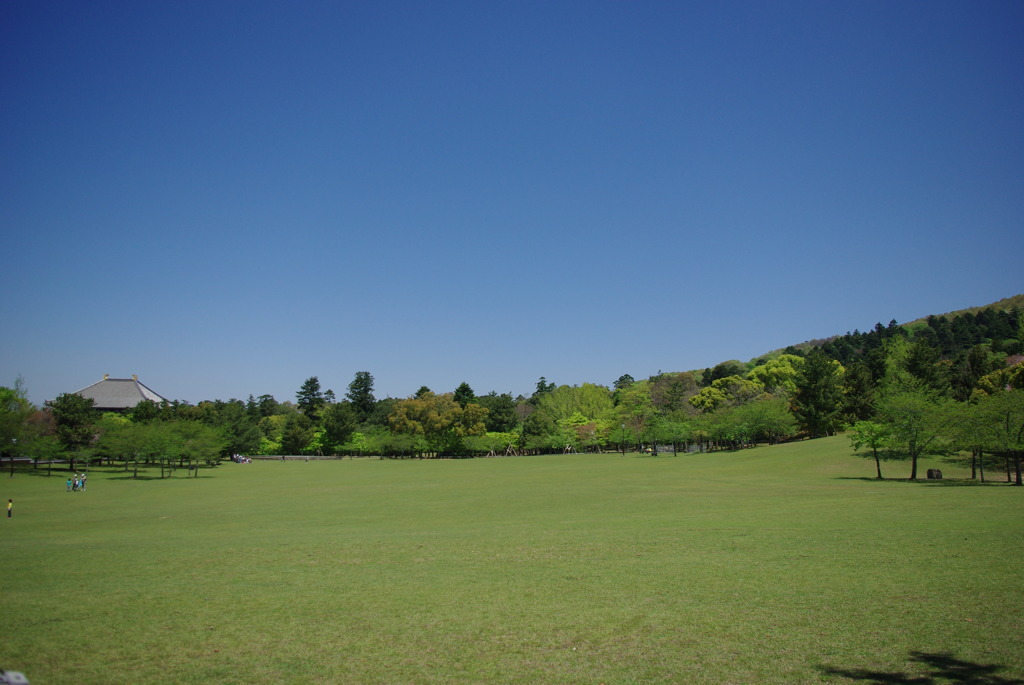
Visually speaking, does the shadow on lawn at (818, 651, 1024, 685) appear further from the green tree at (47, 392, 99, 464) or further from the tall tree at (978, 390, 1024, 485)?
the green tree at (47, 392, 99, 464)

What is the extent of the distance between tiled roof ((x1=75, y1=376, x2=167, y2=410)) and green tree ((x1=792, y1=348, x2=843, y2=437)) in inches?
4568

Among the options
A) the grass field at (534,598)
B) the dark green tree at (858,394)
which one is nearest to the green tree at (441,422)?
the dark green tree at (858,394)

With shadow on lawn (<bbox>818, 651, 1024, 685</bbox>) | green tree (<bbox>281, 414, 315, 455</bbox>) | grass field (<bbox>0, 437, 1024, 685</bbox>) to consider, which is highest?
shadow on lawn (<bbox>818, 651, 1024, 685</bbox>)

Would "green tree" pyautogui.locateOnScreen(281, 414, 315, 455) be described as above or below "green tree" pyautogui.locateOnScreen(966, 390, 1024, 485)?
below

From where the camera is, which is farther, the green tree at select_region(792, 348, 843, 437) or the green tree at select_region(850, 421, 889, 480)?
the green tree at select_region(792, 348, 843, 437)

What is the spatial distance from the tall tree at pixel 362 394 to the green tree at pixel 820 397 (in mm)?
106312

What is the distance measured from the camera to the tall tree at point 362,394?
156 meters

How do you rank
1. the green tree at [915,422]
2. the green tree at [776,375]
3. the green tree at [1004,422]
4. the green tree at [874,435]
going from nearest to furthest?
the green tree at [1004,422] < the green tree at [915,422] < the green tree at [874,435] < the green tree at [776,375]

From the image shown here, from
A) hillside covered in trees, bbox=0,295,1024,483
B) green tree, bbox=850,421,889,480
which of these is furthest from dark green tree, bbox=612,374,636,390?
green tree, bbox=850,421,889,480

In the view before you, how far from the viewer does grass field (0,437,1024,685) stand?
25.8 ft

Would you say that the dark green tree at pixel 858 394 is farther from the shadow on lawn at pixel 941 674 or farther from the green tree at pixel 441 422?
the shadow on lawn at pixel 941 674

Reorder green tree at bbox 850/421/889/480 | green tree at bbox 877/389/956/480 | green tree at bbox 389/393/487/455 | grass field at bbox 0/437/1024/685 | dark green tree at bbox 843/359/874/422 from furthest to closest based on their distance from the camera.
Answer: green tree at bbox 389/393/487/455 → dark green tree at bbox 843/359/874/422 → green tree at bbox 850/421/889/480 → green tree at bbox 877/389/956/480 → grass field at bbox 0/437/1024/685

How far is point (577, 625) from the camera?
952 cm

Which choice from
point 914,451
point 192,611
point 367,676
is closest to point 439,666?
point 367,676
